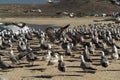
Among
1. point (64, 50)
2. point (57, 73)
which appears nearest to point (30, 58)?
point (57, 73)

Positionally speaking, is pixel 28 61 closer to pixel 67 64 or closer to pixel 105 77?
pixel 67 64

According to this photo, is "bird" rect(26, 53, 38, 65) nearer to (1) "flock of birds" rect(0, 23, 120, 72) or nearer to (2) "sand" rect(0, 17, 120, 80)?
(1) "flock of birds" rect(0, 23, 120, 72)

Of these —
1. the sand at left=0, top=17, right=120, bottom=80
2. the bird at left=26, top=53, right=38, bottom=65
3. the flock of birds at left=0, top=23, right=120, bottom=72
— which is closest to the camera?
the sand at left=0, top=17, right=120, bottom=80

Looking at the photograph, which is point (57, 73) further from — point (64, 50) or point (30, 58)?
point (64, 50)

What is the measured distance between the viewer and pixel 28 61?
27.8 meters

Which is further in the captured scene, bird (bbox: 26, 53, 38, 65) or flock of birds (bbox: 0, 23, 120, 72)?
bird (bbox: 26, 53, 38, 65)

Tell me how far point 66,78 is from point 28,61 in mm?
4804

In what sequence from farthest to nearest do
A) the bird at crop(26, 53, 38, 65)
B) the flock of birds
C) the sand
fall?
the bird at crop(26, 53, 38, 65) < the flock of birds < the sand

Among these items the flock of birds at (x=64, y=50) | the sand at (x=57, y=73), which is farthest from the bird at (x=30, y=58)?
the sand at (x=57, y=73)

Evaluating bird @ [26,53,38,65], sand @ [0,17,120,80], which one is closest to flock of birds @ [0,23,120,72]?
bird @ [26,53,38,65]

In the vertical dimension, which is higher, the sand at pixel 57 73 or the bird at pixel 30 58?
the bird at pixel 30 58

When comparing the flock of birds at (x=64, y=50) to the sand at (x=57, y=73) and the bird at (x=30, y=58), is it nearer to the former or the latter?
the bird at (x=30, y=58)

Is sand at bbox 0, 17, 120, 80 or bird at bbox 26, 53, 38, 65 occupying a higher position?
bird at bbox 26, 53, 38, 65

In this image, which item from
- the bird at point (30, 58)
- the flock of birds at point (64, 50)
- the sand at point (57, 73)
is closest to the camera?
the sand at point (57, 73)
